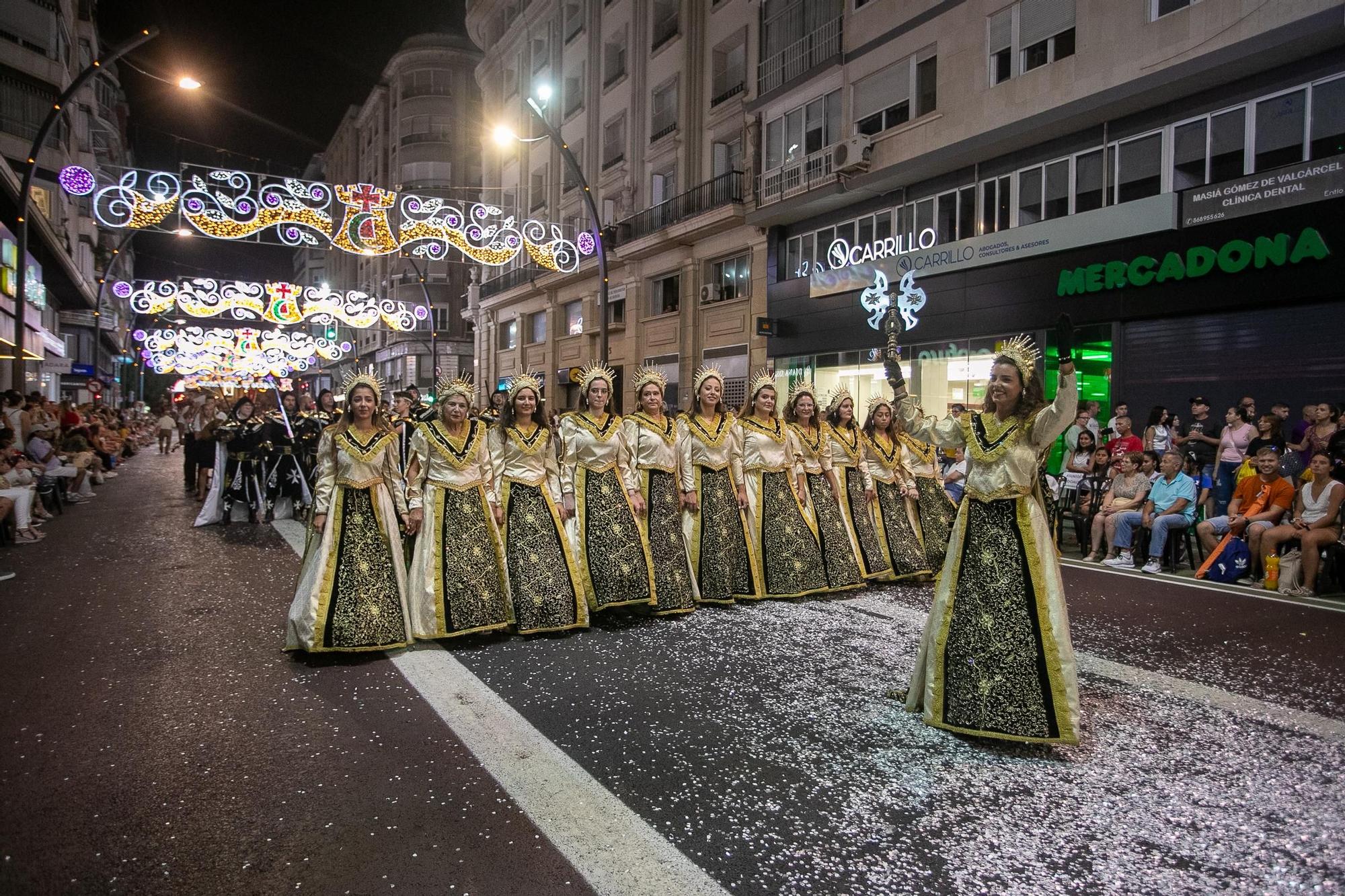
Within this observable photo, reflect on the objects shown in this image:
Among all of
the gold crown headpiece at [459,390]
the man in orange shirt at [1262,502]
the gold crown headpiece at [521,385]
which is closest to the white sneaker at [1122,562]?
the man in orange shirt at [1262,502]

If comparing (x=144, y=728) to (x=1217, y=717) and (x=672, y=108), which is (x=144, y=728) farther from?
(x=672, y=108)

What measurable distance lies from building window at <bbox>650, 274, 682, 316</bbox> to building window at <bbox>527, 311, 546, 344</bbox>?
7.65 meters

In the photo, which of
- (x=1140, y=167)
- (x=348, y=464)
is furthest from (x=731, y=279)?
(x=348, y=464)

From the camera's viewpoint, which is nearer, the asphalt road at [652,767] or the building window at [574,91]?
the asphalt road at [652,767]

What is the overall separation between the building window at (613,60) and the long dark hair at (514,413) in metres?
24.8

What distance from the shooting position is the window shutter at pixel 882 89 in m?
17.7

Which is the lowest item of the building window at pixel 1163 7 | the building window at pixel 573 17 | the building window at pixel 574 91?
the building window at pixel 1163 7

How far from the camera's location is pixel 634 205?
88.1ft

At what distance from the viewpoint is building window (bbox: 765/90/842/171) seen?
19547 millimetres

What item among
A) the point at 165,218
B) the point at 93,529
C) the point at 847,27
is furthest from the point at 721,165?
the point at 93,529

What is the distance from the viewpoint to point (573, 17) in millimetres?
30938

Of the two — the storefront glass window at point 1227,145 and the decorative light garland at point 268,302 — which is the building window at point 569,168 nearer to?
the decorative light garland at point 268,302

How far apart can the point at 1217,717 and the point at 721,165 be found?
844 inches

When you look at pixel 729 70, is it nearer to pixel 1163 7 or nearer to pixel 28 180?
pixel 1163 7
